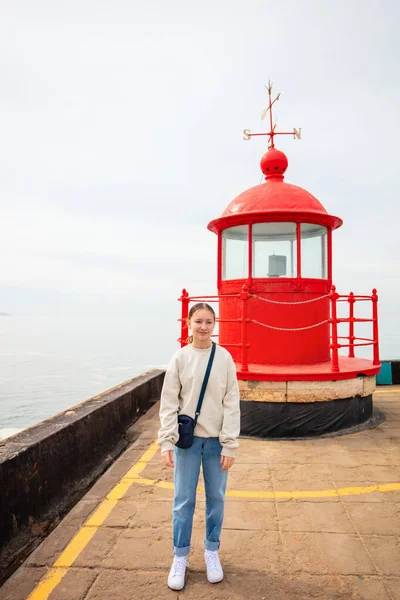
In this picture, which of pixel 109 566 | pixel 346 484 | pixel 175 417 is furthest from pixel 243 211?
pixel 109 566

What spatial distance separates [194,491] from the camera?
9.31ft

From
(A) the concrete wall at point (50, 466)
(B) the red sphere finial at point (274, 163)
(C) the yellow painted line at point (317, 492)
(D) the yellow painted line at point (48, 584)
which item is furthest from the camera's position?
(B) the red sphere finial at point (274, 163)

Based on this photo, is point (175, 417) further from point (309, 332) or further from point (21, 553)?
point (309, 332)

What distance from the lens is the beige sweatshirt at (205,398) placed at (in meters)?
2.80

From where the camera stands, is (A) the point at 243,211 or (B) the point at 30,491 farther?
(A) the point at 243,211

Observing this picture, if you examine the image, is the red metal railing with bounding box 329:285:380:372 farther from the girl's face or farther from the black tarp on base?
the girl's face

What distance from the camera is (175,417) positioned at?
2.79 m

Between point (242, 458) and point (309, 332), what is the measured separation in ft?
8.00

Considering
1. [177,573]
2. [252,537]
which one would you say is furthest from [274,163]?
[177,573]

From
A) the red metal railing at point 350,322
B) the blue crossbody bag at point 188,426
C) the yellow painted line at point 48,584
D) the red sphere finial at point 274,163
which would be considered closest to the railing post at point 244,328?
the red metal railing at point 350,322

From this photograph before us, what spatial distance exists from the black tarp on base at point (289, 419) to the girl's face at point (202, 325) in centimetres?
334

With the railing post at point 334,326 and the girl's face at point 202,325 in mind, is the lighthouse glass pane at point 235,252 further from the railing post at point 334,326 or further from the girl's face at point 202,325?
the girl's face at point 202,325

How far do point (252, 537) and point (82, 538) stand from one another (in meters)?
1.28

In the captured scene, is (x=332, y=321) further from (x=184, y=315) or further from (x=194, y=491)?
(x=194, y=491)
